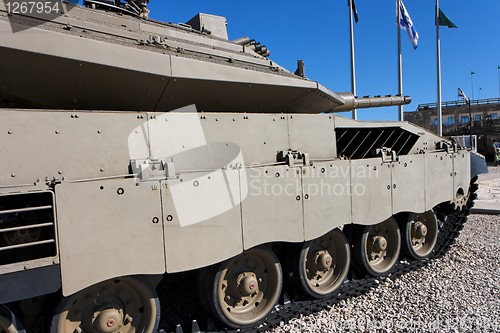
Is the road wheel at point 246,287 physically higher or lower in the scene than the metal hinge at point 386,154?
lower

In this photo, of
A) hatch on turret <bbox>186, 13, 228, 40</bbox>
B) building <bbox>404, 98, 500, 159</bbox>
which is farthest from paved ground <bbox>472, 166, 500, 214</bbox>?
building <bbox>404, 98, 500, 159</bbox>

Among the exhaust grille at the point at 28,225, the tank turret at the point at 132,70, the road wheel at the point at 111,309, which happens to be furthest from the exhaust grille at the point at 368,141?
→ the exhaust grille at the point at 28,225

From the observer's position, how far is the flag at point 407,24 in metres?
A: 17.7

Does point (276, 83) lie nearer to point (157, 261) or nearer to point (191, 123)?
point (191, 123)

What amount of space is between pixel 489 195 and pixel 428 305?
1129 cm

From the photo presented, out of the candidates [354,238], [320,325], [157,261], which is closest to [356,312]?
[320,325]

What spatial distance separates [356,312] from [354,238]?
1.01 metres

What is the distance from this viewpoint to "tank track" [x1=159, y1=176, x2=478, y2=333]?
389 cm

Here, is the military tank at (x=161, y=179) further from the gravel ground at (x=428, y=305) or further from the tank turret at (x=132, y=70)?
the gravel ground at (x=428, y=305)

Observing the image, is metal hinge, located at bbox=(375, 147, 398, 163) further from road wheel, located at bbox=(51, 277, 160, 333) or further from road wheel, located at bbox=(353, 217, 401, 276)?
road wheel, located at bbox=(51, 277, 160, 333)

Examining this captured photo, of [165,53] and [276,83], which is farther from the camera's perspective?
[276,83]

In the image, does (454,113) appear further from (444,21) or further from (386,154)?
(386,154)

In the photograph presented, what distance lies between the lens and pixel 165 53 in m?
3.52

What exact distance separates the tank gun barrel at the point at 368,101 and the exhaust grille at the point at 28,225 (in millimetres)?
4123
